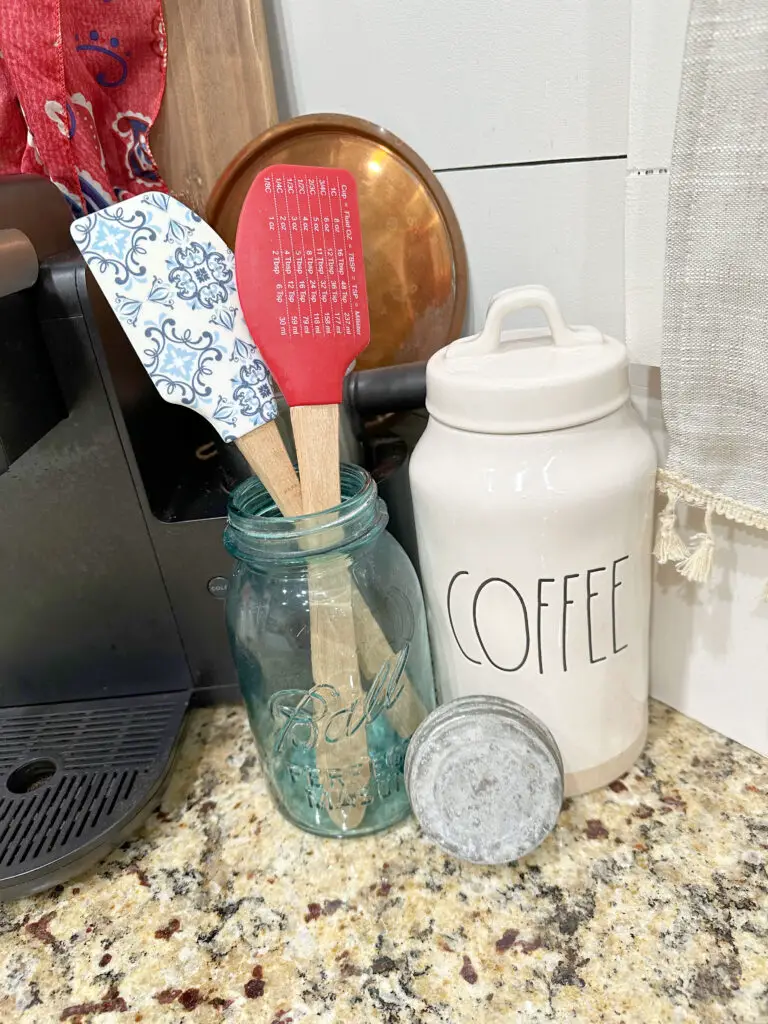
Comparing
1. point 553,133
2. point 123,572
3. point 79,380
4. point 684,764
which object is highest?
point 553,133

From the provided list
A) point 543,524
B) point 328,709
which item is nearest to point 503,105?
point 543,524

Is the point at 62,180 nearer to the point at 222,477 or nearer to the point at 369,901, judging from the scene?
the point at 222,477

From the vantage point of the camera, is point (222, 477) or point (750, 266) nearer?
point (750, 266)

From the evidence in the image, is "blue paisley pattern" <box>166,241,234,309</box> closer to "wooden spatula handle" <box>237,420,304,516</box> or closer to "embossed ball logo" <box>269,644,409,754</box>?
"wooden spatula handle" <box>237,420,304,516</box>

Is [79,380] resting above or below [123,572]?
above

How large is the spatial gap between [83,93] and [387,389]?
0.36m

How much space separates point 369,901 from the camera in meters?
0.48

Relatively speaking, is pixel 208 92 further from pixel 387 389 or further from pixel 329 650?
pixel 329 650

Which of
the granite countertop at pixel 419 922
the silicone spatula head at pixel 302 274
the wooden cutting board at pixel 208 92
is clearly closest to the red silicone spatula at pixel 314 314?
the silicone spatula head at pixel 302 274

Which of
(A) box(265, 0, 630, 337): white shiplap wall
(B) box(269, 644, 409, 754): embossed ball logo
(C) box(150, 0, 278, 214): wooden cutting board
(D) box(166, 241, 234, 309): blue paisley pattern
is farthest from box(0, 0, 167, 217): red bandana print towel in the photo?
(B) box(269, 644, 409, 754): embossed ball logo

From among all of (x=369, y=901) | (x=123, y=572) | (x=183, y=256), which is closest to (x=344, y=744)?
(x=369, y=901)

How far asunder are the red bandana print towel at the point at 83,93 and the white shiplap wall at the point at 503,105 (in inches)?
4.9

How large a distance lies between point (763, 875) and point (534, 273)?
0.45 metres

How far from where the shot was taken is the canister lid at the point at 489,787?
46cm
